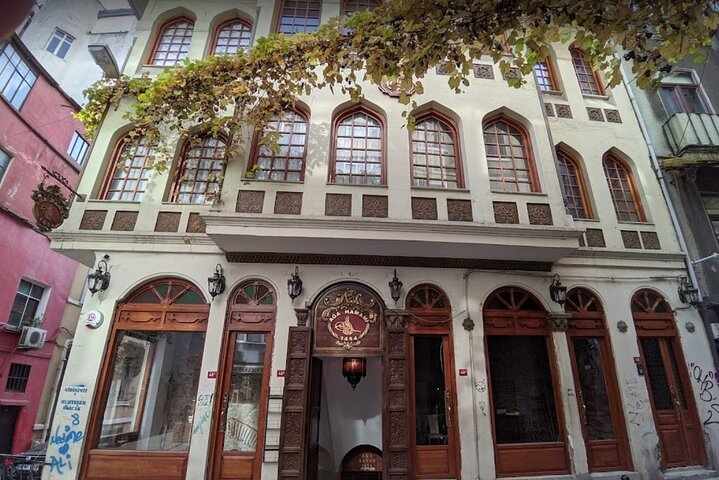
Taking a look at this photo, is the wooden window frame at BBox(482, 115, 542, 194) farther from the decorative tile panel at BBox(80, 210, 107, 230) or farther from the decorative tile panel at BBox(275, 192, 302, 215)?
the decorative tile panel at BBox(80, 210, 107, 230)

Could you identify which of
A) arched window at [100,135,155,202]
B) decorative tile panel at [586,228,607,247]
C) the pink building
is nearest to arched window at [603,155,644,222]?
decorative tile panel at [586,228,607,247]

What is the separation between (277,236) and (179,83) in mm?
3994

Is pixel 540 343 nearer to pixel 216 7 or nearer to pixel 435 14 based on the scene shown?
pixel 435 14

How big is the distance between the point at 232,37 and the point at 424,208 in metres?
7.02

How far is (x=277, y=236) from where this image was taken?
7.07 m

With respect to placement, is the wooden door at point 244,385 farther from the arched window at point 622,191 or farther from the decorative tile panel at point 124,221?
the arched window at point 622,191

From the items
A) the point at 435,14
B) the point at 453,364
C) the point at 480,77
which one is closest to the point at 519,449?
the point at 453,364

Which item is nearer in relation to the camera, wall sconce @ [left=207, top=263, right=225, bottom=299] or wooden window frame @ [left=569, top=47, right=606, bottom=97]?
wall sconce @ [left=207, top=263, right=225, bottom=299]

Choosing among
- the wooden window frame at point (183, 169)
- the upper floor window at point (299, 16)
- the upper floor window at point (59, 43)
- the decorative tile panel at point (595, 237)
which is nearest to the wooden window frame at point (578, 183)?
the decorative tile panel at point (595, 237)

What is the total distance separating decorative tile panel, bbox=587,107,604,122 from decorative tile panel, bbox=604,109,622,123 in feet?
0.57

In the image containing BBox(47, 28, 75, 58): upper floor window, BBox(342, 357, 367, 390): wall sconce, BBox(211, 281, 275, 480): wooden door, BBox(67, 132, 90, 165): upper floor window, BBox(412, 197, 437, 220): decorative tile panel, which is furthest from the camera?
BBox(67, 132, 90, 165): upper floor window

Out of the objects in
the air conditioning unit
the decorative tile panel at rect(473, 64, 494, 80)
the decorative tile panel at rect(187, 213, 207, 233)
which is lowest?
the air conditioning unit

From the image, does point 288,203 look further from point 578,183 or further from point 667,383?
point 667,383

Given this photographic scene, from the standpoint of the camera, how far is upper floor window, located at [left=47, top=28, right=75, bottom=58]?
12567mm
